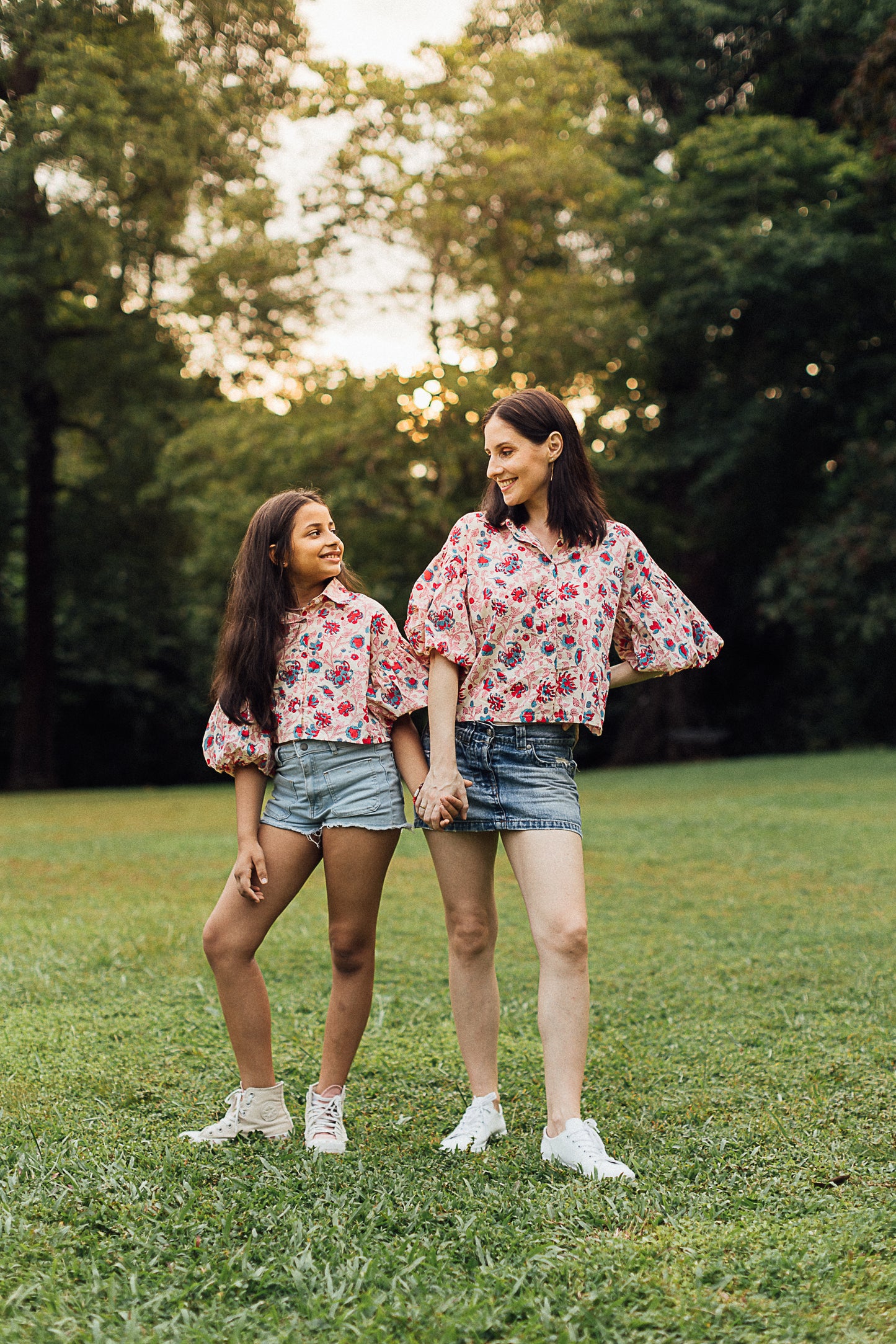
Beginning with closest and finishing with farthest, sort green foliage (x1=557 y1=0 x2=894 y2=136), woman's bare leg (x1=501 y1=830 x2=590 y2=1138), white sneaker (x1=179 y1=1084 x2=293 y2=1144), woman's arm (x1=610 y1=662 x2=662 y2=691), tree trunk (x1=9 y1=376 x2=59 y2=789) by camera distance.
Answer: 1. woman's bare leg (x1=501 y1=830 x2=590 y2=1138)
2. white sneaker (x1=179 y1=1084 x2=293 y2=1144)
3. woman's arm (x1=610 y1=662 x2=662 y2=691)
4. green foliage (x1=557 y1=0 x2=894 y2=136)
5. tree trunk (x1=9 y1=376 x2=59 y2=789)

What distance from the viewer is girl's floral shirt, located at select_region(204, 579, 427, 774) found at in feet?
10.3

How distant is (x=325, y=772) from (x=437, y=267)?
58.5ft

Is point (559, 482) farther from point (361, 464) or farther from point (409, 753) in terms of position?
point (361, 464)

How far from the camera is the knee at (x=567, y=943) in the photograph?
2947 mm

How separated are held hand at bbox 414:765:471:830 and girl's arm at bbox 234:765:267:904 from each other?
1.40 feet

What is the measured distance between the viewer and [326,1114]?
10.3ft

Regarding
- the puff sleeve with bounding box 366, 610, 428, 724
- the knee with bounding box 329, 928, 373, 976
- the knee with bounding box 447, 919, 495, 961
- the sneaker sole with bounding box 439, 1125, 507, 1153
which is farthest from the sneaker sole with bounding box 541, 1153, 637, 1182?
the puff sleeve with bounding box 366, 610, 428, 724

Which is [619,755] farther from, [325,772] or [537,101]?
[325,772]

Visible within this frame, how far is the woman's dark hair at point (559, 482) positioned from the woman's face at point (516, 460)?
2 centimetres

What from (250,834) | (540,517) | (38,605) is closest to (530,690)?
(540,517)

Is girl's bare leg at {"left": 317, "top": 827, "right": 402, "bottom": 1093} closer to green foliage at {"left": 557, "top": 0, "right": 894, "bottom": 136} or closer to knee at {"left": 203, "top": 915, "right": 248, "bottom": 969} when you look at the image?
knee at {"left": 203, "top": 915, "right": 248, "bottom": 969}

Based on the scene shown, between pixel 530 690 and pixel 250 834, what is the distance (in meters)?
0.82

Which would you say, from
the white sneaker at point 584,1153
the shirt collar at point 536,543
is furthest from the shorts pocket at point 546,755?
the white sneaker at point 584,1153

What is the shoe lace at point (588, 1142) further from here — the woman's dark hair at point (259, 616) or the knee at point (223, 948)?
the woman's dark hair at point (259, 616)
